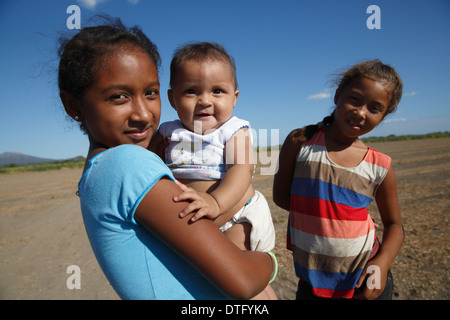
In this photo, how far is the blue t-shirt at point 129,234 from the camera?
101 cm

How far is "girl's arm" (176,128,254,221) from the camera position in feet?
3.79

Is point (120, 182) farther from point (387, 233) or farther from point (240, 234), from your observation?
point (387, 233)

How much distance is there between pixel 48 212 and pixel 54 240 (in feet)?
13.5

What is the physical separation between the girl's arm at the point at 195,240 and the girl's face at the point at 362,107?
1472 millimetres

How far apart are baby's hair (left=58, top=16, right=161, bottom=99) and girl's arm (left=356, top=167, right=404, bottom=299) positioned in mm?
1998

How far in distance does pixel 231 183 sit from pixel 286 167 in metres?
0.94

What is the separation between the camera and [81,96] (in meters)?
1.22

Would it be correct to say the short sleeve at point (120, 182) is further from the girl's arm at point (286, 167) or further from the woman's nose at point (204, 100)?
the girl's arm at point (286, 167)

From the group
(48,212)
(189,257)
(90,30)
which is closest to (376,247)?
(189,257)

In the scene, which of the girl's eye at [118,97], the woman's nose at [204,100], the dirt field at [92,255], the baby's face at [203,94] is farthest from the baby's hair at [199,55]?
the dirt field at [92,255]

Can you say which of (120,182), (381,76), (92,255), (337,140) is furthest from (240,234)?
(92,255)

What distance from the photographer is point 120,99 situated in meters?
1.20
